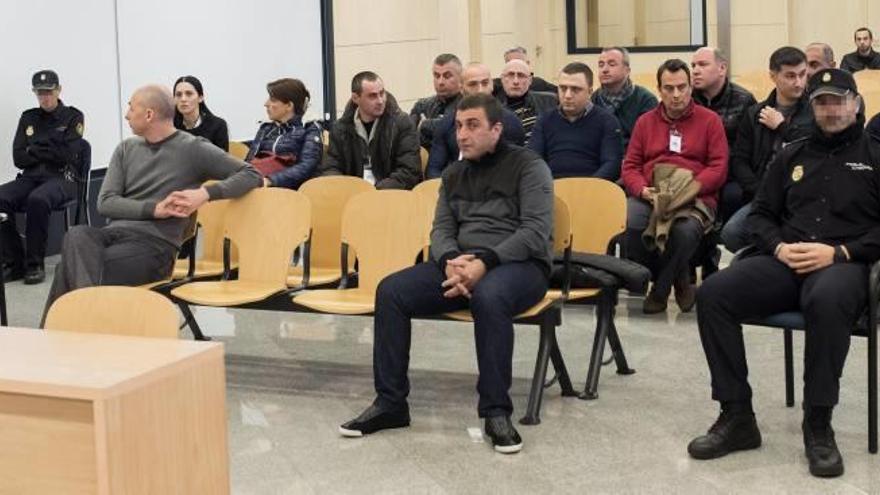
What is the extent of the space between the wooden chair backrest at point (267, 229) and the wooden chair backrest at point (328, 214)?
27cm

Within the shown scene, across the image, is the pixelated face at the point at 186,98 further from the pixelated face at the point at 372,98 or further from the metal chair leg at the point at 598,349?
the metal chair leg at the point at 598,349

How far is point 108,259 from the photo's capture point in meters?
5.58

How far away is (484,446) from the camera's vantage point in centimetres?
456

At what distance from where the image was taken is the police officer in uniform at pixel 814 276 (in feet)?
13.9

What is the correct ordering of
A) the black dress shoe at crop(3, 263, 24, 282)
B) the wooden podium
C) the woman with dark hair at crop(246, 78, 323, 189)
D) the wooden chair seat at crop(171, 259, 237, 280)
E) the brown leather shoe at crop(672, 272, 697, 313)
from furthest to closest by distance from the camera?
the black dress shoe at crop(3, 263, 24, 282) < the woman with dark hair at crop(246, 78, 323, 189) < the brown leather shoe at crop(672, 272, 697, 313) < the wooden chair seat at crop(171, 259, 237, 280) < the wooden podium

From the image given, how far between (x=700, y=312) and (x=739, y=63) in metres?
10.6

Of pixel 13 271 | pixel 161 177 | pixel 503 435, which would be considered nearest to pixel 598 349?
pixel 503 435

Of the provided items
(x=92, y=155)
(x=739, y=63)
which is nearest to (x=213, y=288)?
(x=92, y=155)

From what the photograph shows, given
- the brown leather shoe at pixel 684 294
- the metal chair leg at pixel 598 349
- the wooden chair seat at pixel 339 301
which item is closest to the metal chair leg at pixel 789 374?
the metal chair leg at pixel 598 349

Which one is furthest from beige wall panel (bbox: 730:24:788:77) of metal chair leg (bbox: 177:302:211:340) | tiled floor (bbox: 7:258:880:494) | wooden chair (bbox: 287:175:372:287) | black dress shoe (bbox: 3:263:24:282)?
metal chair leg (bbox: 177:302:211:340)

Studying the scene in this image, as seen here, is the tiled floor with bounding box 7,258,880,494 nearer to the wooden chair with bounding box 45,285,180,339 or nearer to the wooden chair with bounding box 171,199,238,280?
the wooden chair with bounding box 171,199,238,280

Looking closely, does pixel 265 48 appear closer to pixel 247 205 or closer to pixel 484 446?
pixel 247 205

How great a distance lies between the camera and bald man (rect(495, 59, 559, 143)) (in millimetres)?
7332

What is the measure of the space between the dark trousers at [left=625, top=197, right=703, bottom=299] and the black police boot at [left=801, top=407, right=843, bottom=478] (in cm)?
209
